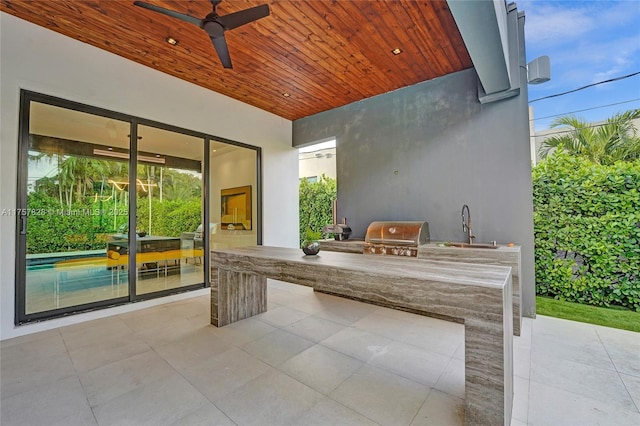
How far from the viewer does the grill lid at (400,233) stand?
3.32 meters

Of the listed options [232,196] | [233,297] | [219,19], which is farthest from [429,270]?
[232,196]

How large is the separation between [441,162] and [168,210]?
13.1ft

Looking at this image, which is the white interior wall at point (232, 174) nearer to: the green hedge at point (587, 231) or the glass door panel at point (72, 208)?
the glass door panel at point (72, 208)

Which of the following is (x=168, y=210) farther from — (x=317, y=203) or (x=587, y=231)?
(x=587, y=231)

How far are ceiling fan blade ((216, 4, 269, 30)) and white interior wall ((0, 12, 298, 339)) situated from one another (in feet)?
4.97

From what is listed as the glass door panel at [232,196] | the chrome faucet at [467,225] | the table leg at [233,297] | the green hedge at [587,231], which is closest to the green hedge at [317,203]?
the glass door panel at [232,196]

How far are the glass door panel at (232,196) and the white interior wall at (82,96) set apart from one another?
208 mm

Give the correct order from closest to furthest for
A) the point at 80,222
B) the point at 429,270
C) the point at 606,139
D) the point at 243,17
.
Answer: the point at 429,270
the point at 243,17
the point at 80,222
the point at 606,139

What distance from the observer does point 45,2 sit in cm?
252

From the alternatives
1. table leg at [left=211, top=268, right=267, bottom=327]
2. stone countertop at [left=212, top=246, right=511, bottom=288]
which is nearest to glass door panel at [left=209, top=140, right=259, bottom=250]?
table leg at [left=211, top=268, right=267, bottom=327]

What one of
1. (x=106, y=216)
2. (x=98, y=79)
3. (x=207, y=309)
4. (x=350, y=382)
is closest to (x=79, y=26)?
(x=98, y=79)

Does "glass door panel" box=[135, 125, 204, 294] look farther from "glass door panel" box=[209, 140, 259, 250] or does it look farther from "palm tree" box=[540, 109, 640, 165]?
"palm tree" box=[540, 109, 640, 165]

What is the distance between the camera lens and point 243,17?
7.53ft

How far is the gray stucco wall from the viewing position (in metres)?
3.21
